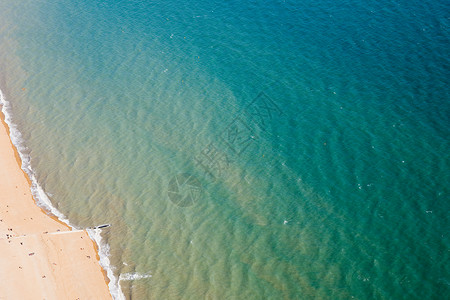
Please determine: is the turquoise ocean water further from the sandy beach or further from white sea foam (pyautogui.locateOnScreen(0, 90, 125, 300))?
the sandy beach

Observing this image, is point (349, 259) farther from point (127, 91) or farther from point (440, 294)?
point (127, 91)

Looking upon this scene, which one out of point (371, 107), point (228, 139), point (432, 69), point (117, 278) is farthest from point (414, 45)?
point (117, 278)

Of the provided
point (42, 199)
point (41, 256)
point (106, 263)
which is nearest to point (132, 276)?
point (106, 263)

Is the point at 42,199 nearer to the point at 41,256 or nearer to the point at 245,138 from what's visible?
the point at 41,256

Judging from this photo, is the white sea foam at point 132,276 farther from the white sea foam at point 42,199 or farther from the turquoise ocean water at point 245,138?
the white sea foam at point 42,199

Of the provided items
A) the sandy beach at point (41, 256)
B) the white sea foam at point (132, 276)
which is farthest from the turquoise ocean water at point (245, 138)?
the sandy beach at point (41, 256)

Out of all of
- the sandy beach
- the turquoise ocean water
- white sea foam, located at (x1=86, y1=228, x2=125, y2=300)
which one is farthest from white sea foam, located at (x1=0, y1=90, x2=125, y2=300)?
the sandy beach
